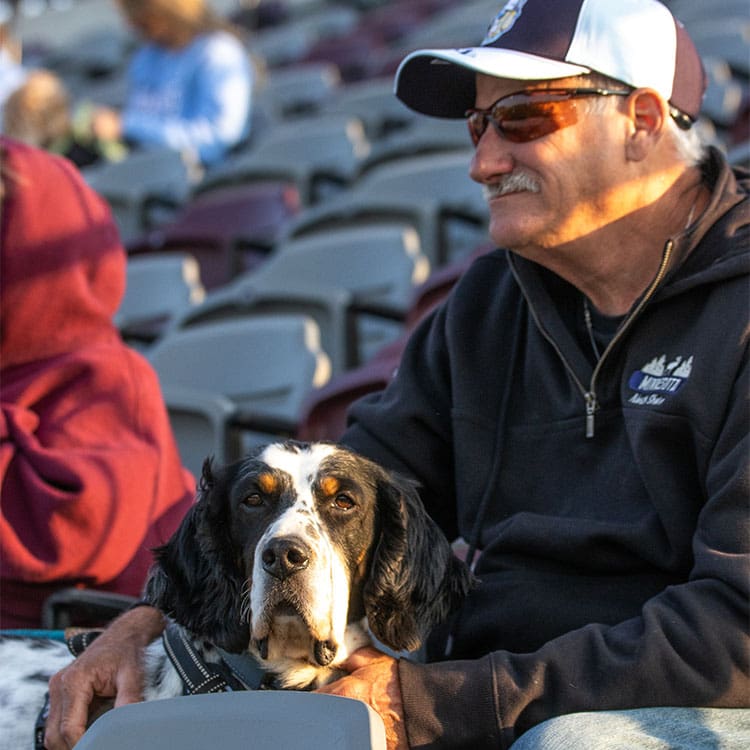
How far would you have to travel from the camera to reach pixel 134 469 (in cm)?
312

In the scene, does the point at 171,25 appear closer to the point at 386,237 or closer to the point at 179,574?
the point at 386,237

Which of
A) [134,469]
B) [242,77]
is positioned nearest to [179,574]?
[134,469]

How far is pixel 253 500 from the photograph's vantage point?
7.71 ft

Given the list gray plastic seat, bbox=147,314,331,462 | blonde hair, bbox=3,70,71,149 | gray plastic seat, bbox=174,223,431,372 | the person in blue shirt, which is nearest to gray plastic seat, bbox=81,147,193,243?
the person in blue shirt

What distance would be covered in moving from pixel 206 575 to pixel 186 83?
225 inches

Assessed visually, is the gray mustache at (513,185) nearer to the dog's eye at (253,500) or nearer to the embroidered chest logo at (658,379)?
the embroidered chest logo at (658,379)

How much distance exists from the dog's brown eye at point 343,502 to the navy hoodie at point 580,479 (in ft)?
1.03

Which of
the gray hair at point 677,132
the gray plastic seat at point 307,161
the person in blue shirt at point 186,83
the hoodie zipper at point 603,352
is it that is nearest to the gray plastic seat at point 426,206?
the gray plastic seat at point 307,161

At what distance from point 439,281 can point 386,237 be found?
949mm

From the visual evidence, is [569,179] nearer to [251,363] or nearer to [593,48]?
[593,48]

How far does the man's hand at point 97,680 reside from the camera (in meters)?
2.42

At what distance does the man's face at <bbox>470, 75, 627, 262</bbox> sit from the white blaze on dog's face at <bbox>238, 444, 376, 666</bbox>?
0.62 m

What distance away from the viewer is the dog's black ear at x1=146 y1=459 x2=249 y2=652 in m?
2.33

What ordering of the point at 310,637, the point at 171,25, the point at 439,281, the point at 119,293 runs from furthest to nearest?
the point at 171,25 → the point at 439,281 → the point at 119,293 → the point at 310,637
